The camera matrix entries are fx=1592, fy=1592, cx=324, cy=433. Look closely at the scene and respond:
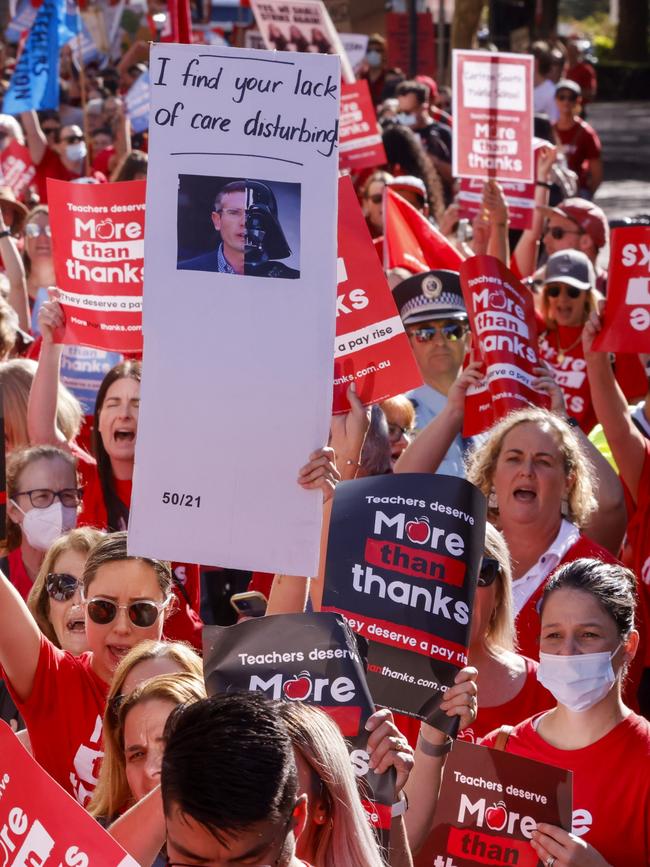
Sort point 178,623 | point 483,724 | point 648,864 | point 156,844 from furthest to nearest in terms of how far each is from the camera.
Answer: point 178,623, point 483,724, point 648,864, point 156,844

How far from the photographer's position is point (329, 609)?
3.67m

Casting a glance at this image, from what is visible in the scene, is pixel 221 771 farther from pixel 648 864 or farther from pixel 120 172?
pixel 120 172

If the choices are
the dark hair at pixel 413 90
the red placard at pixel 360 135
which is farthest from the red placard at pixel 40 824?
the dark hair at pixel 413 90

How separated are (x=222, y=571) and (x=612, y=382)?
1.58 metres

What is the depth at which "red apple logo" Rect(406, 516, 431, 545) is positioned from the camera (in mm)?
3641

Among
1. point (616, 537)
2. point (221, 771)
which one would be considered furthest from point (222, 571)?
point (221, 771)

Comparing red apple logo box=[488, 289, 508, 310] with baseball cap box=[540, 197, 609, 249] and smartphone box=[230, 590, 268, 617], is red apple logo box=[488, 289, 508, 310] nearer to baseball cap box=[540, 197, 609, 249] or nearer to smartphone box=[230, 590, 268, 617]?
smartphone box=[230, 590, 268, 617]

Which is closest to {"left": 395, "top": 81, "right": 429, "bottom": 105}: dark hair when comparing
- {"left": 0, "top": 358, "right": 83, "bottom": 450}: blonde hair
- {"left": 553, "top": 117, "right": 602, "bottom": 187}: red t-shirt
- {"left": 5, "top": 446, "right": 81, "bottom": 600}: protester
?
{"left": 553, "top": 117, "right": 602, "bottom": 187}: red t-shirt

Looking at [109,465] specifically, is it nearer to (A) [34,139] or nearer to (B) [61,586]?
(B) [61,586]

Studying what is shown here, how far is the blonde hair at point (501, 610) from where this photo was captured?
427 cm

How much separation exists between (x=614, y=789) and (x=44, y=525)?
2288mm

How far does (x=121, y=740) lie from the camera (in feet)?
12.1

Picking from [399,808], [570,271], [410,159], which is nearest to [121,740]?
[399,808]

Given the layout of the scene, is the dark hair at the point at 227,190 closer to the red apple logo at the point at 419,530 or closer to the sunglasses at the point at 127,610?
the red apple logo at the point at 419,530
